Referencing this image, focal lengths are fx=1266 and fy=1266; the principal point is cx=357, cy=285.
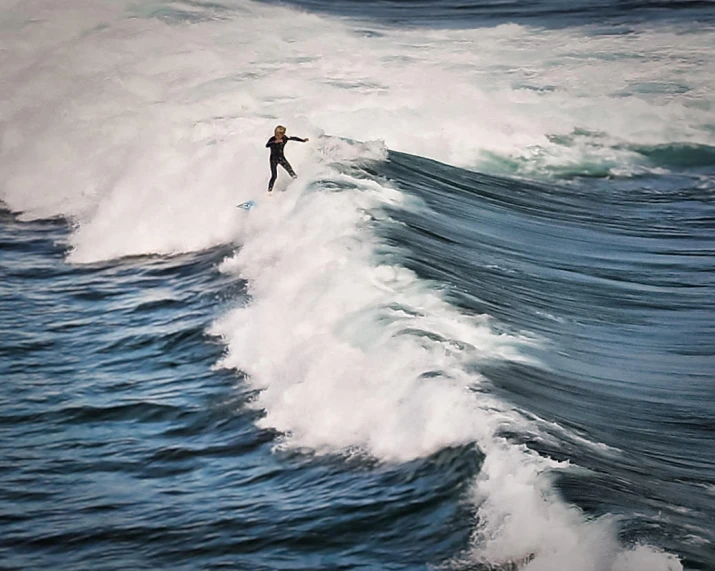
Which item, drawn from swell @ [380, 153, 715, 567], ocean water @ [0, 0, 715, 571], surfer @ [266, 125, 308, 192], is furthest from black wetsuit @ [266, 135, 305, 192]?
swell @ [380, 153, 715, 567]

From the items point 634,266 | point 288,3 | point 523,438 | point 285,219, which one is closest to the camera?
point 523,438

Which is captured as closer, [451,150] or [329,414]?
[329,414]

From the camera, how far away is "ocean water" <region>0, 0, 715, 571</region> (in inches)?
237

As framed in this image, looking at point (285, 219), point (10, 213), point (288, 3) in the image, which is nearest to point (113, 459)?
point (285, 219)

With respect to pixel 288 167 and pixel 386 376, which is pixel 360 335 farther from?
pixel 288 167

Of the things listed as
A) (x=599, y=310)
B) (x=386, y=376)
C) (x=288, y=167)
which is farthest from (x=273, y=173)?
(x=386, y=376)

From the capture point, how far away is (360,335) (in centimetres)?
834

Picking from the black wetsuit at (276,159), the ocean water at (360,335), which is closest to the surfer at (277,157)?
the black wetsuit at (276,159)

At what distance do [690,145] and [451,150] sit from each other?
14.7 feet

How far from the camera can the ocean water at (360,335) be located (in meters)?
6.02

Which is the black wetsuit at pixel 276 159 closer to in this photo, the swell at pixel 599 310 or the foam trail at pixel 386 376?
A: the swell at pixel 599 310

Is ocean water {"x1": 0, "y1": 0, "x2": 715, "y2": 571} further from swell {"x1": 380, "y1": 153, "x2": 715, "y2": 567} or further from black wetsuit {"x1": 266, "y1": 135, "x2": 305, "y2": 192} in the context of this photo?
black wetsuit {"x1": 266, "y1": 135, "x2": 305, "y2": 192}

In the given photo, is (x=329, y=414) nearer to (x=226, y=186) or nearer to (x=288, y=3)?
(x=226, y=186)

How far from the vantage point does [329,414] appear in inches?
291
